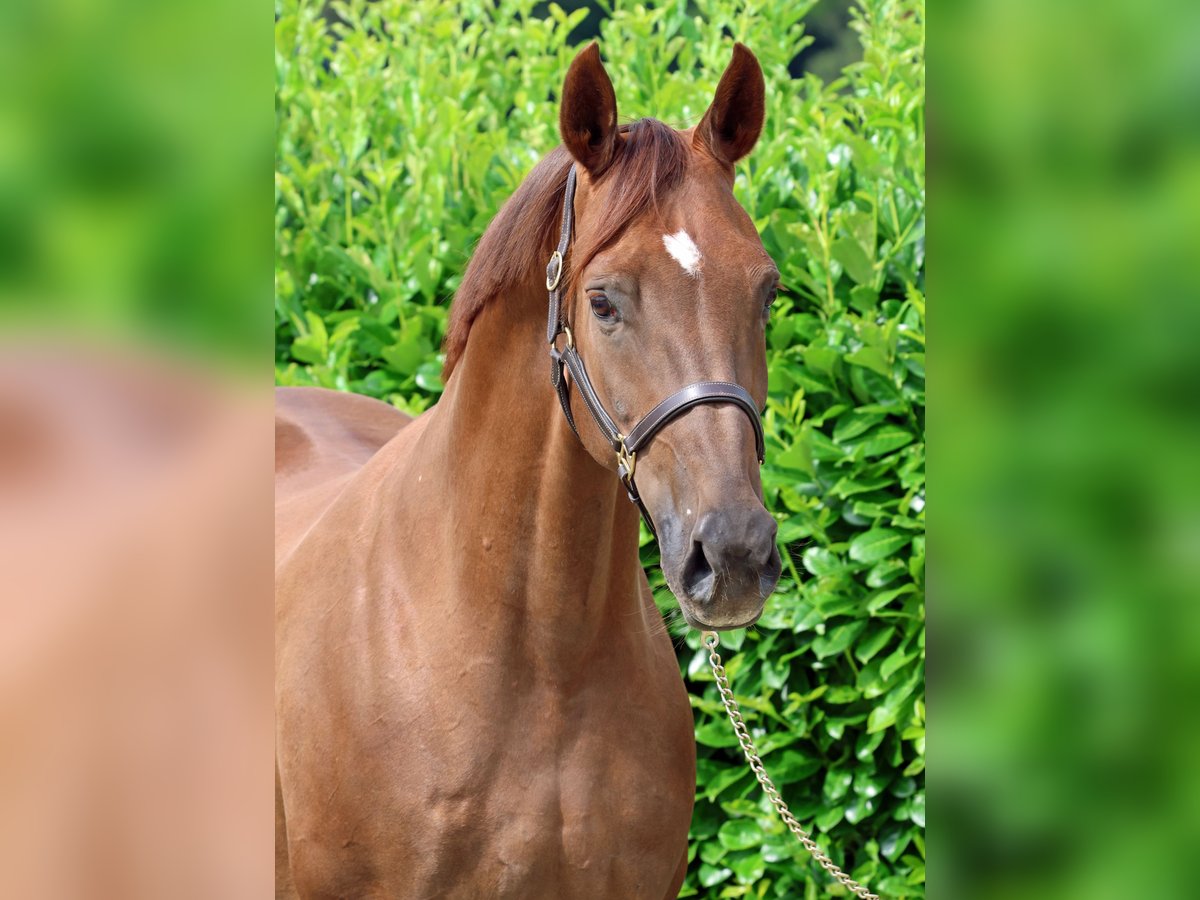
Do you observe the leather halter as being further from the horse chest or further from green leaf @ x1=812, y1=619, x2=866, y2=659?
green leaf @ x1=812, y1=619, x2=866, y2=659

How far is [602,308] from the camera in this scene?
1.82 metres

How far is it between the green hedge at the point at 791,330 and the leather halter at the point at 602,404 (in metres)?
1.03

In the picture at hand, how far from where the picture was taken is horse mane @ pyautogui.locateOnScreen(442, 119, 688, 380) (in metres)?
1.83

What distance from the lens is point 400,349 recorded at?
3.82 meters

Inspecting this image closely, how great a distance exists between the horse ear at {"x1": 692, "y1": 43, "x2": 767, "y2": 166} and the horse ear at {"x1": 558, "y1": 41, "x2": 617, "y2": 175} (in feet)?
0.52

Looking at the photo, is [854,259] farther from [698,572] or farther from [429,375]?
[698,572]

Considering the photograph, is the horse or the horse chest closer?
the horse

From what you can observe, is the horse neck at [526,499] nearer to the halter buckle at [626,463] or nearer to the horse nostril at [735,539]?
the halter buckle at [626,463]
